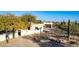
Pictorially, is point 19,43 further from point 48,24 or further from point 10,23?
point 48,24

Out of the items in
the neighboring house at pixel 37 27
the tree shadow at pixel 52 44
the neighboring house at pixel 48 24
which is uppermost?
the neighboring house at pixel 48 24

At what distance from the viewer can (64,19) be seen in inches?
269

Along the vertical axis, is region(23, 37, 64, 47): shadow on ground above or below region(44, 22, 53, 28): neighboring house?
below

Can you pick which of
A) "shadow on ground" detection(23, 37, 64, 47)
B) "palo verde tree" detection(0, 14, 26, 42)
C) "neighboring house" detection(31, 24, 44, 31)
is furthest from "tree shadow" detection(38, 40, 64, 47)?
"palo verde tree" detection(0, 14, 26, 42)

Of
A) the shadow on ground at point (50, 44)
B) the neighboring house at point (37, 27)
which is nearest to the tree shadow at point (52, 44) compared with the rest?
the shadow on ground at point (50, 44)

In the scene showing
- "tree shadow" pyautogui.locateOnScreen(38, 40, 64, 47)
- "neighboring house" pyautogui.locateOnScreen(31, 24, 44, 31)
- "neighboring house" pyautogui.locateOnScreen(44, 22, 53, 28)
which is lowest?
"tree shadow" pyautogui.locateOnScreen(38, 40, 64, 47)

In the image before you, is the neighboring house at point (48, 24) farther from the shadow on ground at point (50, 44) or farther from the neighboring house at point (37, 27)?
the shadow on ground at point (50, 44)

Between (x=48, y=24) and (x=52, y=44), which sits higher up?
(x=48, y=24)

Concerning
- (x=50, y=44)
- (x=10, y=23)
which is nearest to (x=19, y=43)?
(x=10, y=23)

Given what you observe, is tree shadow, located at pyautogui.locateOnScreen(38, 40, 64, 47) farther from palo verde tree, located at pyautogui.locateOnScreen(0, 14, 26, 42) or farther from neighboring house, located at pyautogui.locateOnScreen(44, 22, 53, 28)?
palo verde tree, located at pyautogui.locateOnScreen(0, 14, 26, 42)
